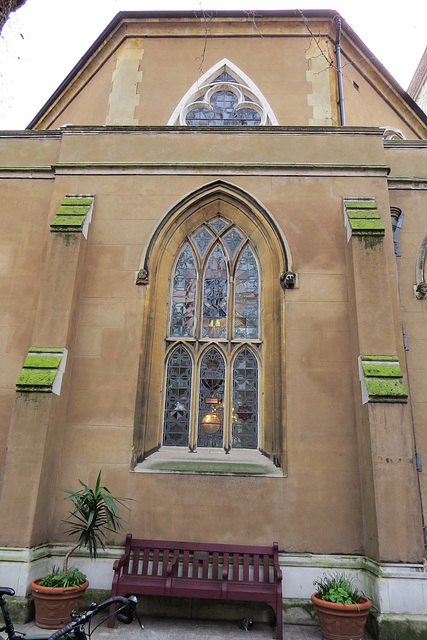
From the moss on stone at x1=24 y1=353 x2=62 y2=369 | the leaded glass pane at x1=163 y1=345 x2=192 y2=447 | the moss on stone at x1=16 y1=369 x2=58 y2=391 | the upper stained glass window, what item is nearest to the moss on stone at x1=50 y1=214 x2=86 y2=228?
the moss on stone at x1=24 y1=353 x2=62 y2=369

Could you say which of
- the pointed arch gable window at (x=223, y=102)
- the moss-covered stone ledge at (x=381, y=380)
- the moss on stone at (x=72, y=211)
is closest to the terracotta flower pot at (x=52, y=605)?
the moss-covered stone ledge at (x=381, y=380)

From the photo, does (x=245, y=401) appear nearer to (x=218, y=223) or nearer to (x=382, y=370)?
(x=382, y=370)

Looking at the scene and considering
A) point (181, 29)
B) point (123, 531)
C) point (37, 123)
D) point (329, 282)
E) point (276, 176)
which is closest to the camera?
point (123, 531)

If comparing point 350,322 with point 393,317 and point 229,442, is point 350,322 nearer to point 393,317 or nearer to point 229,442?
point 393,317

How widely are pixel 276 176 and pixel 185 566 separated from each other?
19.2ft

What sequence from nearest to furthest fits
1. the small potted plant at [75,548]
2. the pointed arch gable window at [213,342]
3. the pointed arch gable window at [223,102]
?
the small potted plant at [75,548] → the pointed arch gable window at [213,342] → the pointed arch gable window at [223,102]

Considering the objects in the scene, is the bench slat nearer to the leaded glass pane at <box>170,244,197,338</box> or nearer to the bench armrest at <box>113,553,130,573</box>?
the bench armrest at <box>113,553,130,573</box>

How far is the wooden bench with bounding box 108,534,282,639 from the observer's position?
524 centimetres

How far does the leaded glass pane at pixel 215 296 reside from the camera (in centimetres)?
733

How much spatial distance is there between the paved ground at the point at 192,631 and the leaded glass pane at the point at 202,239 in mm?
5246

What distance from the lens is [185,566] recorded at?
18.4ft

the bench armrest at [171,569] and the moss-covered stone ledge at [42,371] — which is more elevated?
the moss-covered stone ledge at [42,371]

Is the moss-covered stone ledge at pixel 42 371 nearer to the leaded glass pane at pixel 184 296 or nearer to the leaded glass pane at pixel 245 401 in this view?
the leaded glass pane at pixel 184 296

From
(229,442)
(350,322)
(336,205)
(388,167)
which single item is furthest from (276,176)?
(229,442)
